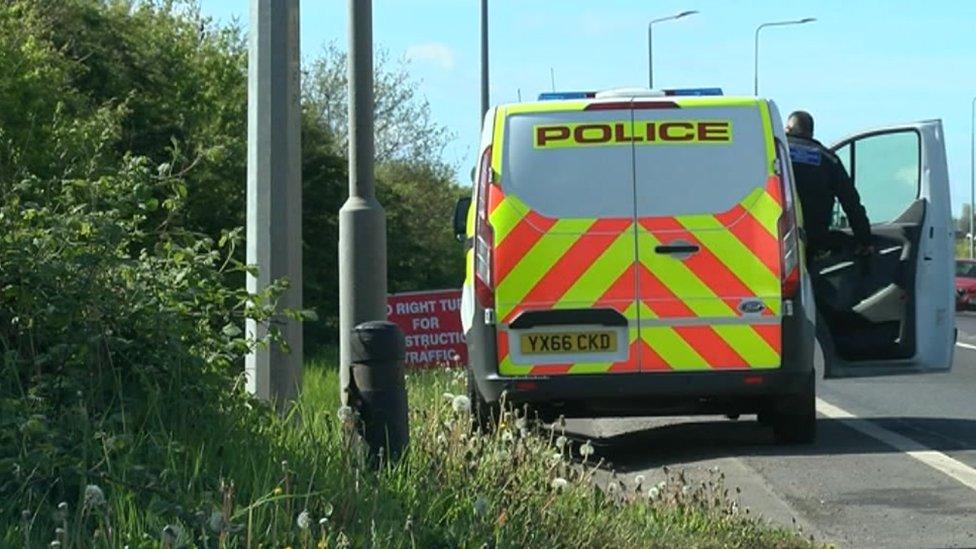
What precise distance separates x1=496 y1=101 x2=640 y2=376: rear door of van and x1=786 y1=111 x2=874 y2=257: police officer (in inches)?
76.2

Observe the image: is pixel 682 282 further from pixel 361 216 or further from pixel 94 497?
pixel 94 497

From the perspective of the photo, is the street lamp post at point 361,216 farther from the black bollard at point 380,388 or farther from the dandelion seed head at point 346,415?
the dandelion seed head at point 346,415

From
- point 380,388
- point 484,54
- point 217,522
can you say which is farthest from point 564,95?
point 484,54

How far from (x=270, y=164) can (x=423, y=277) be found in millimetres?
27726

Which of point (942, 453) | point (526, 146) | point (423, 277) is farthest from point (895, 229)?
point (423, 277)

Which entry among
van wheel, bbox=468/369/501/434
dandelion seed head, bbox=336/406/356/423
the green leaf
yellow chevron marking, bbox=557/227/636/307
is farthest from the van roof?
dandelion seed head, bbox=336/406/356/423

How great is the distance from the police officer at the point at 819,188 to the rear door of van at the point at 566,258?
6.35 ft

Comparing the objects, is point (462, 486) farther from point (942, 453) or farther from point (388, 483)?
point (942, 453)

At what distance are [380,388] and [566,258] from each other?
398cm

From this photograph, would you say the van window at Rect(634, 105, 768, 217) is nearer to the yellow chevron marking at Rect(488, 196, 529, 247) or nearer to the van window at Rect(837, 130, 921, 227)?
the yellow chevron marking at Rect(488, 196, 529, 247)

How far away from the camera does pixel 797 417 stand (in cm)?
1210

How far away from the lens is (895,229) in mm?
13117

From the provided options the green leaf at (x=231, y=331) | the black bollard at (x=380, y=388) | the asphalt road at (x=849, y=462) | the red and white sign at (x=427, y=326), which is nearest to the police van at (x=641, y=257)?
the asphalt road at (x=849, y=462)

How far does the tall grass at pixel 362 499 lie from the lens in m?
6.03
